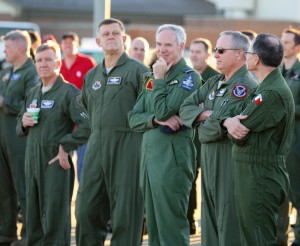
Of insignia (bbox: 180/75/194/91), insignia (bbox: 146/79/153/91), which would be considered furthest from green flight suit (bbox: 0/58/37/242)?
insignia (bbox: 180/75/194/91)

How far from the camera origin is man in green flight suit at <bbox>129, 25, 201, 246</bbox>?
7.66m

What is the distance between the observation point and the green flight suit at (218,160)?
23.6ft

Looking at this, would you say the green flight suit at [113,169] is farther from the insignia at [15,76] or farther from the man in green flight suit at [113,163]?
the insignia at [15,76]

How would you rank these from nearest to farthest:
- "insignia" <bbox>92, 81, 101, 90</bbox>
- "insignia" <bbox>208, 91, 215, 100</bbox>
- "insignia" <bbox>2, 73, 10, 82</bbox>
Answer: "insignia" <bbox>208, 91, 215, 100</bbox>, "insignia" <bbox>92, 81, 101, 90</bbox>, "insignia" <bbox>2, 73, 10, 82</bbox>

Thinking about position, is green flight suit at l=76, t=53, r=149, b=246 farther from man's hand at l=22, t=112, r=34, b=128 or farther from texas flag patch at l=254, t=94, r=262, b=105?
texas flag patch at l=254, t=94, r=262, b=105

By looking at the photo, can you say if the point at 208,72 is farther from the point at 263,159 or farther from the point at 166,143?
the point at 263,159

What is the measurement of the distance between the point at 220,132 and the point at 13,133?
361 centimetres

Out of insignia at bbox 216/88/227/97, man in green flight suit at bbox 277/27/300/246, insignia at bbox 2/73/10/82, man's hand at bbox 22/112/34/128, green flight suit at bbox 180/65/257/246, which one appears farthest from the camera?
insignia at bbox 2/73/10/82

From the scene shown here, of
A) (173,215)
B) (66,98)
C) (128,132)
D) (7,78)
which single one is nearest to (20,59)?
(7,78)

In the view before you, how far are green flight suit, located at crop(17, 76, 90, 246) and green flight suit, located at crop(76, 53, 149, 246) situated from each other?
53 centimetres

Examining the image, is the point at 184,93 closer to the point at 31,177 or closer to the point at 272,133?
the point at 272,133

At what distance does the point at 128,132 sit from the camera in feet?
26.9

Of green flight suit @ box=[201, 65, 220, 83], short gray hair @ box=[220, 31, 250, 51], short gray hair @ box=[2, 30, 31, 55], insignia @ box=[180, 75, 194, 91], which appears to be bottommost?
insignia @ box=[180, 75, 194, 91]

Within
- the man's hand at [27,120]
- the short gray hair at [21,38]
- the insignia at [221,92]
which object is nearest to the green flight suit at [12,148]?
the short gray hair at [21,38]
